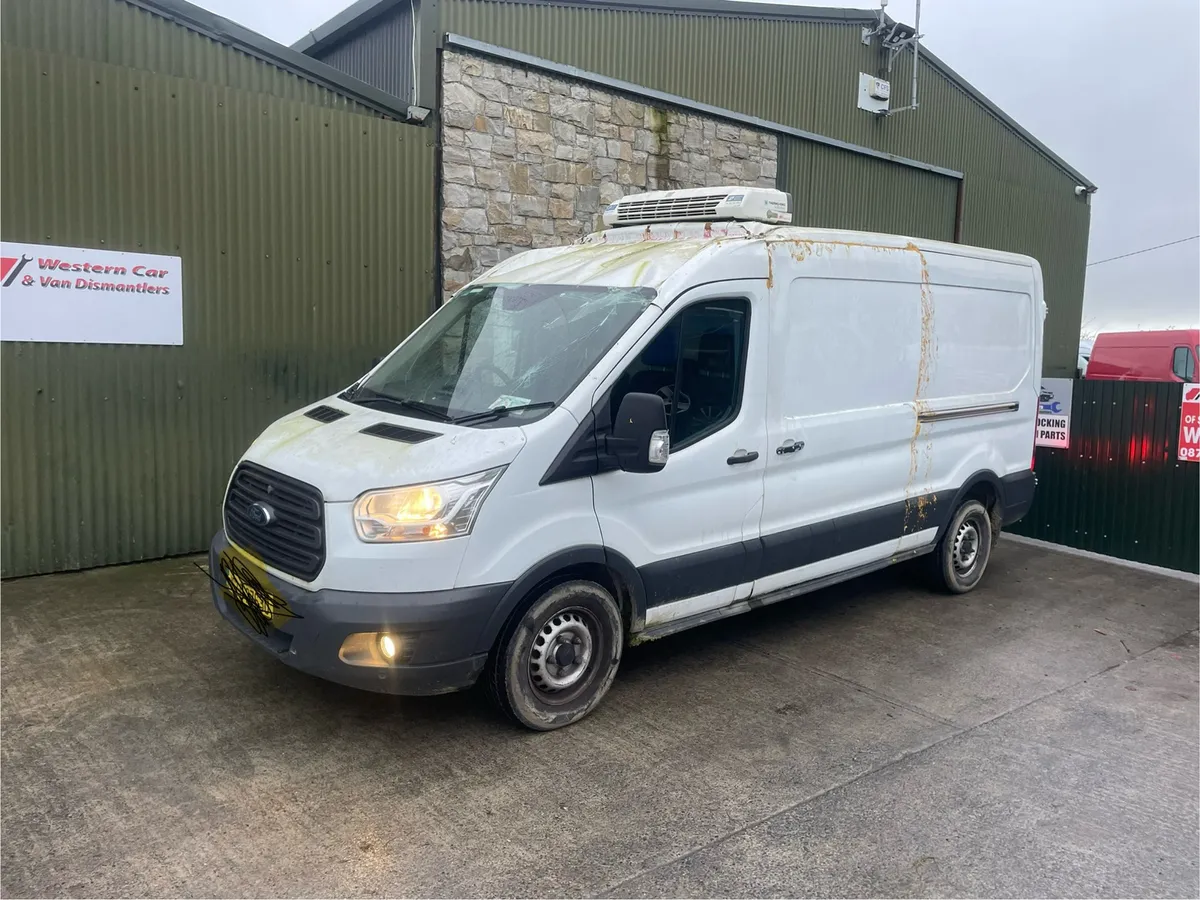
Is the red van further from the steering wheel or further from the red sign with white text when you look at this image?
the steering wheel

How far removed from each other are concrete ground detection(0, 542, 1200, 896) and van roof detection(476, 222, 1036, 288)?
2244mm

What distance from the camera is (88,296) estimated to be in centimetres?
664

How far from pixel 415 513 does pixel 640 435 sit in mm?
1089

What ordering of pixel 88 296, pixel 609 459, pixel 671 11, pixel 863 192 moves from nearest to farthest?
1. pixel 609 459
2. pixel 88 296
3. pixel 671 11
4. pixel 863 192

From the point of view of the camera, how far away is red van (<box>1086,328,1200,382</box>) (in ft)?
48.5

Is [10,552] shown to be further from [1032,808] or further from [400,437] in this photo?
[1032,808]

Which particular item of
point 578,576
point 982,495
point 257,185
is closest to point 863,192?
point 982,495

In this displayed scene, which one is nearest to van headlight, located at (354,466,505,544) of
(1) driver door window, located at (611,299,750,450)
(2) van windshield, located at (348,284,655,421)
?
(2) van windshield, located at (348,284,655,421)

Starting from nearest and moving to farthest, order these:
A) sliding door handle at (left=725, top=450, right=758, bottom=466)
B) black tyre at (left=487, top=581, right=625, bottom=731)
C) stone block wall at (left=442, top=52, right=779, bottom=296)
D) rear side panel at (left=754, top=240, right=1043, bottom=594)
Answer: black tyre at (left=487, top=581, right=625, bottom=731)
sliding door handle at (left=725, top=450, right=758, bottom=466)
rear side panel at (left=754, top=240, right=1043, bottom=594)
stone block wall at (left=442, top=52, right=779, bottom=296)

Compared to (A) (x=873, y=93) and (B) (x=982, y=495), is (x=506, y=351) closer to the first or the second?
(B) (x=982, y=495)

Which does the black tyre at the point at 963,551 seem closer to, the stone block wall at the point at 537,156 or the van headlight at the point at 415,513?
Result: the van headlight at the point at 415,513

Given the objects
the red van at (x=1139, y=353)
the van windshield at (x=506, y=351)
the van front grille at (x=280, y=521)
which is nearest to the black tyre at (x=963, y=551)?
the van windshield at (x=506, y=351)

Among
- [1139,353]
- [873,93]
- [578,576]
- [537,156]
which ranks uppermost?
[873,93]

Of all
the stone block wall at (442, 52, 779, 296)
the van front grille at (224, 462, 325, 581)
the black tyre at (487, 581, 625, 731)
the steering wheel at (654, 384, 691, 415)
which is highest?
the stone block wall at (442, 52, 779, 296)
